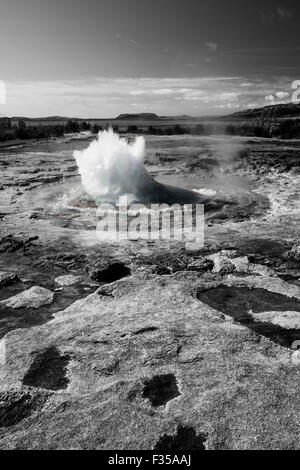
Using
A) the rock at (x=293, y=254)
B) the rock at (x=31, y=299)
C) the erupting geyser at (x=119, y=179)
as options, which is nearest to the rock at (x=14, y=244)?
the rock at (x=31, y=299)

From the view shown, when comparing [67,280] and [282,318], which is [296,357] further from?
[67,280]

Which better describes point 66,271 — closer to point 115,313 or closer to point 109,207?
point 115,313

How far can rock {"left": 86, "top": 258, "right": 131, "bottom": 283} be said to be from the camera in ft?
18.1

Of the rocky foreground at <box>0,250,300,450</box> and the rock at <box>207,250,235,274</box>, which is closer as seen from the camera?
the rocky foreground at <box>0,250,300,450</box>

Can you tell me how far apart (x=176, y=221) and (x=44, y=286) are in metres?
3.37

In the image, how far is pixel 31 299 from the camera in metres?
5.05

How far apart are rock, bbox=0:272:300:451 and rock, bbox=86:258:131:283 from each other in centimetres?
71

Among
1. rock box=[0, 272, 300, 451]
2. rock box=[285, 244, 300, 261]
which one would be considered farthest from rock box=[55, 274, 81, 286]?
rock box=[285, 244, 300, 261]

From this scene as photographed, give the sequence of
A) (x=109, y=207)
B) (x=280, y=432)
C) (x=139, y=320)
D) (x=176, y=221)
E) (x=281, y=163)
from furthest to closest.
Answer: (x=281, y=163)
(x=109, y=207)
(x=176, y=221)
(x=139, y=320)
(x=280, y=432)

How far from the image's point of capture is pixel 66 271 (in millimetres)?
5918

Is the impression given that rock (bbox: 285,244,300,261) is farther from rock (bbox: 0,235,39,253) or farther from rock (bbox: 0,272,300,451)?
rock (bbox: 0,235,39,253)

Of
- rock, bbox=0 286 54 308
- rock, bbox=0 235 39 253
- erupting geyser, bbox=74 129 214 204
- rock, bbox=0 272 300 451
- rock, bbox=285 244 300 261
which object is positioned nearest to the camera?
rock, bbox=0 272 300 451

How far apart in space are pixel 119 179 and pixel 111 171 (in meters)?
0.28

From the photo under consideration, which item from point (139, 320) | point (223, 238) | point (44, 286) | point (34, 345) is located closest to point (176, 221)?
point (223, 238)
